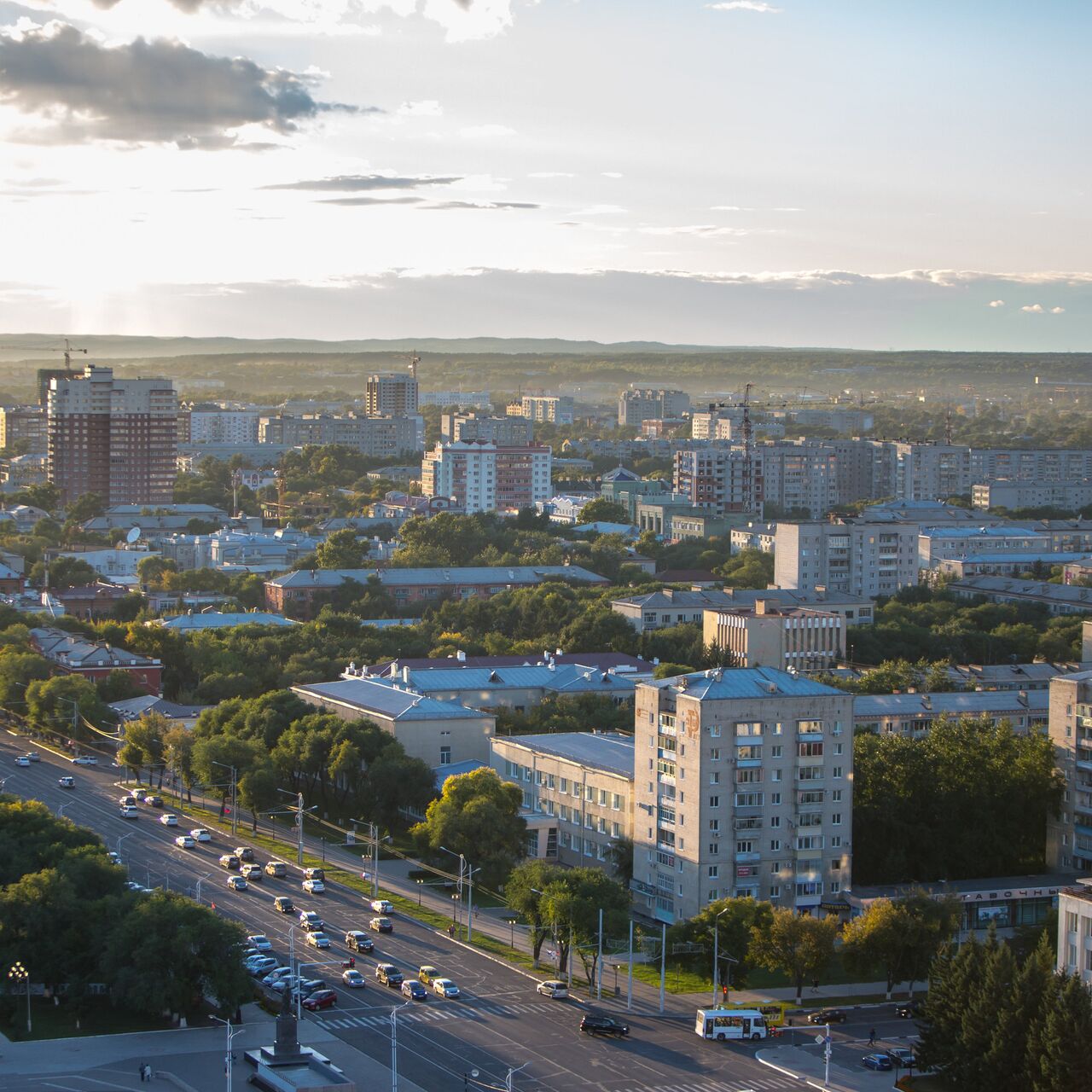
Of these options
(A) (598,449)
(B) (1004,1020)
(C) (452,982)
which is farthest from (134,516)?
(B) (1004,1020)

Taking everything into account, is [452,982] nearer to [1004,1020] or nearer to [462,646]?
[1004,1020]

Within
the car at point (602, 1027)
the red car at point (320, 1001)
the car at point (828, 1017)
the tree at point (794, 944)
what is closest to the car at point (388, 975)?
the red car at point (320, 1001)

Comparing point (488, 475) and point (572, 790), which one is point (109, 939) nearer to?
point (572, 790)

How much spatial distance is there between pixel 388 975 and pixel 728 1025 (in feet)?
18.6

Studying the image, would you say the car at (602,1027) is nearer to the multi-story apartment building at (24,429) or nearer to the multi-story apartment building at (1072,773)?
the multi-story apartment building at (1072,773)

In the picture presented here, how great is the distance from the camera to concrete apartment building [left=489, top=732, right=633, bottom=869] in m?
38.8

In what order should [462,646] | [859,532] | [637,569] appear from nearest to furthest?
[462,646] → [859,532] → [637,569]

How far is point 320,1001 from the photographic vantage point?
1209 inches

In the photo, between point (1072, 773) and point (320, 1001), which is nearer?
point (320, 1001)

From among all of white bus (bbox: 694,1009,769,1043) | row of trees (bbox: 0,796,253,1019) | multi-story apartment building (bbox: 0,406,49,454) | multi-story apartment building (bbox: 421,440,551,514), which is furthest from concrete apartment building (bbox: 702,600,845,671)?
multi-story apartment building (bbox: 0,406,49,454)

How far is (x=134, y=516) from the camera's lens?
113m

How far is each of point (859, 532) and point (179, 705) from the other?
114 feet

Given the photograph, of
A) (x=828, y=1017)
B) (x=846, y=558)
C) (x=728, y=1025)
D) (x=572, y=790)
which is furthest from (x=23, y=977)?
(x=846, y=558)

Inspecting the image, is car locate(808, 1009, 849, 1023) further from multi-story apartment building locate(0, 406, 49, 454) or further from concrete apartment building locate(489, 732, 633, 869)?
multi-story apartment building locate(0, 406, 49, 454)
